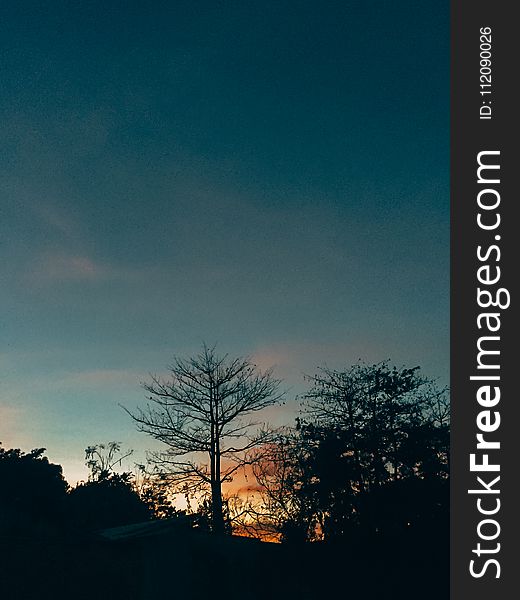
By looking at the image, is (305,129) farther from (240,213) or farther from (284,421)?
(284,421)

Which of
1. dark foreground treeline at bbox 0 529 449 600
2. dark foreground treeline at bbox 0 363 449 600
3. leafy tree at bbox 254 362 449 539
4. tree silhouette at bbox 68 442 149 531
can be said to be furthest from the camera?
tree silhouette at bbox 68 442 149 531

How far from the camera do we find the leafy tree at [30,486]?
30328 mm

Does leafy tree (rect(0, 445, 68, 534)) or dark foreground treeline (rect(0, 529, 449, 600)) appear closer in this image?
dark foreground treeline (rect(0, 529, 449, 600))

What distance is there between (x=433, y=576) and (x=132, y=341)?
14545 mm

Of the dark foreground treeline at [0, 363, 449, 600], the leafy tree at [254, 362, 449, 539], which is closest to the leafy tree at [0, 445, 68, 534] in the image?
the dark foreground treeline at [0, 363, 449, 600]

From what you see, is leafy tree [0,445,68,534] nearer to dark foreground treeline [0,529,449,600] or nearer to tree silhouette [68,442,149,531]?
tree silhouette [68,442,149,531]

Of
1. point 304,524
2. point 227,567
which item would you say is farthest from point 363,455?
point 227,567

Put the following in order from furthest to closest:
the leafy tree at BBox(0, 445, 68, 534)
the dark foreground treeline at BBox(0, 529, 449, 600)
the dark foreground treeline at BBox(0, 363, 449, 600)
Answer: the leafy tree at BBox(0, 445, 68, 534) → the dark foreground treeline at BBox(0, 363, 449, 600) → the dark foreground treeline at BBox(0, 529, 449, 600)

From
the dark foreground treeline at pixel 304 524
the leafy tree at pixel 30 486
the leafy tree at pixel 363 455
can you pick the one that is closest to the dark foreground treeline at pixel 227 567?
the dark foreground treeline at pixel 304 524

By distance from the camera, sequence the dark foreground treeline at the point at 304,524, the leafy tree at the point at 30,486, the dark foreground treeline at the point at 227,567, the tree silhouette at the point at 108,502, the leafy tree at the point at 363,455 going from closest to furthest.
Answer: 1. the dark foreground treeline at the point at 227,567
2. the dark foreground treeline at the point at 304,524
3. the leafy tree at the point at 363,455
4. the leafy tree at the point at 30,486
5. the tree silhouette at the point at 108,502

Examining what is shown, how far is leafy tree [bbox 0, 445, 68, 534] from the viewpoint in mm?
30328

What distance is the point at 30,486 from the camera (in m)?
32.4

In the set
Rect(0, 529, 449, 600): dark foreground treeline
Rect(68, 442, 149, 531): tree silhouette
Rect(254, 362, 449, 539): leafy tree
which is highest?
Rect(254, 362, 449, 539): leafy tree

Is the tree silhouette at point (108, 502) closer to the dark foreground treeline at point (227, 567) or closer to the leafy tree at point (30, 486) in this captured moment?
the leafy tree at point (30, 486)
